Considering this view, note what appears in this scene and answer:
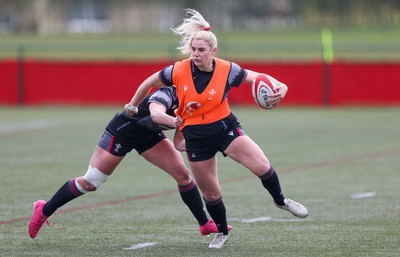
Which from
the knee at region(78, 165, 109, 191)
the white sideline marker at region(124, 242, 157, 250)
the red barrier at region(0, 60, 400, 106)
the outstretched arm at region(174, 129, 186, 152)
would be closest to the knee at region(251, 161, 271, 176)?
the outstretched arm at region(174, 129, 186, 152)

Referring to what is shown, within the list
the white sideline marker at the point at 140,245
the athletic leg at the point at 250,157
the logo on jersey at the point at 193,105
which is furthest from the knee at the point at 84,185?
the athletic leg at the point at 250,157

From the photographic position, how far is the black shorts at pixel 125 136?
859 centimetres

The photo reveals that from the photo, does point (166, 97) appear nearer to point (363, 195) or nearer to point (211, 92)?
point (211, 92)

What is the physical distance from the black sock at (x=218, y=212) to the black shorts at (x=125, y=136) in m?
0.75

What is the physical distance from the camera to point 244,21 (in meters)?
91.6

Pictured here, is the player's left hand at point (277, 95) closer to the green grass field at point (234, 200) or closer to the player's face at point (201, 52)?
the player's face at point (201, 52)

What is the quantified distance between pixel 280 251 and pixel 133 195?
4.08 meters

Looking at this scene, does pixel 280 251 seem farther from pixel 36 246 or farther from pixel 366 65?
pixel 366 65

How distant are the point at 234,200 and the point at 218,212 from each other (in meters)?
2.97

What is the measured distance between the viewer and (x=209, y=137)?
8180 millimetres

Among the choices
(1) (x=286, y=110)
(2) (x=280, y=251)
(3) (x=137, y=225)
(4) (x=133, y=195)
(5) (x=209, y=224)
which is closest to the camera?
(2) (x=280, y=251)

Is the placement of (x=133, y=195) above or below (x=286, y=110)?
above

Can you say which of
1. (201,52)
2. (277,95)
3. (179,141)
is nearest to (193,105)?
(201,52)

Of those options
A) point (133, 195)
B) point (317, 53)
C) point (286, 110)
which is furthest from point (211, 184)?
point (317, 53)
